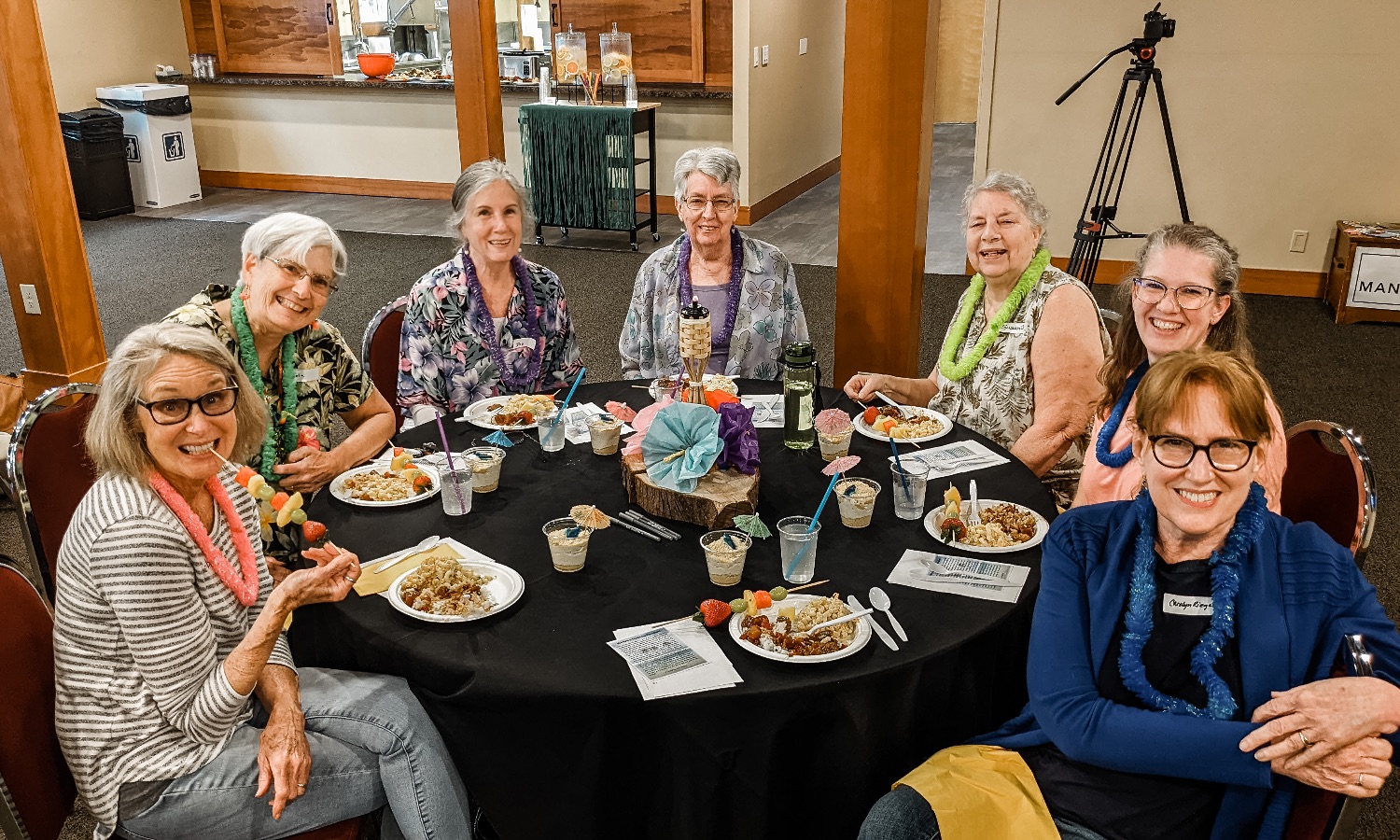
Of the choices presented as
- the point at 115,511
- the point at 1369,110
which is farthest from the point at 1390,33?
the point at 115,511

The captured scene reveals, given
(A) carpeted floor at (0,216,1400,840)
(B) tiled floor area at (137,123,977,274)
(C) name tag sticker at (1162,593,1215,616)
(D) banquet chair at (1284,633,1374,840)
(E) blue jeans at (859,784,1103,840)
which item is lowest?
(A) carpeted floor at (0,216,1400,840)

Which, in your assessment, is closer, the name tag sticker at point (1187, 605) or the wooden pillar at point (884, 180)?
the name tag sticker at point (1187, 605)

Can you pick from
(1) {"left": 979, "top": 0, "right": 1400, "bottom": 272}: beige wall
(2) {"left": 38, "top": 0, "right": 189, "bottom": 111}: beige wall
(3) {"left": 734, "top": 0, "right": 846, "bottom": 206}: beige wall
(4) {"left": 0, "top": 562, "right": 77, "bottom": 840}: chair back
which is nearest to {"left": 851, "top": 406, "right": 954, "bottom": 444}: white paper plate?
(4) {"left": 0, "top": 562, "right": 77, "bottom": 840}: chair back

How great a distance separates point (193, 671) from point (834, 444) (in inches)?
55.2

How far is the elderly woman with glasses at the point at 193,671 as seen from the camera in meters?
1.68

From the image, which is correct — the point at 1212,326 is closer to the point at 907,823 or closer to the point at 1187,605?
the point at 1187,605

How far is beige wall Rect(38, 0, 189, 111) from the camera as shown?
8867 millimetres

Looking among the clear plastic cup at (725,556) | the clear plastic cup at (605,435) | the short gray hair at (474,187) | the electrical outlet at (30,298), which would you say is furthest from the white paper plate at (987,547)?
the electrical outlet at (30,298)

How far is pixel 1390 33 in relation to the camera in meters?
5.98

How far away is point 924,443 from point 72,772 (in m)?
1.85

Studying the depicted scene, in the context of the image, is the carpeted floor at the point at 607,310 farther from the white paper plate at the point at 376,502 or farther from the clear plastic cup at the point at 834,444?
the white paper plate at the point at 376,502

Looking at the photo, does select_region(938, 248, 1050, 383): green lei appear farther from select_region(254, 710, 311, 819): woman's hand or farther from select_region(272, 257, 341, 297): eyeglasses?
select_region(254, 710, 311, 819): woman's hand

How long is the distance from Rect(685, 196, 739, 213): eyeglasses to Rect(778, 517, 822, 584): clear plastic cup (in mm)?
1509

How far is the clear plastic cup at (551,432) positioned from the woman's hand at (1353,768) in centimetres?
166
